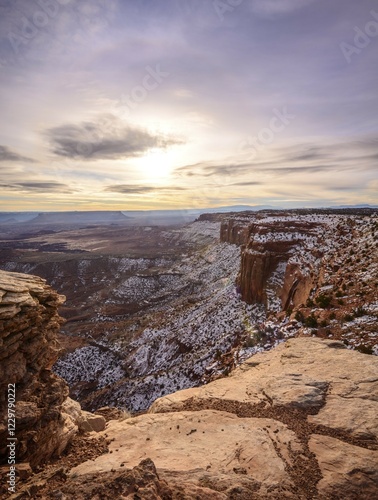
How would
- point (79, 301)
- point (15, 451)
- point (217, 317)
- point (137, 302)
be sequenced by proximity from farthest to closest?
point (79, 301) → point (137, 302) → point (217, 317) → point (15, 451)

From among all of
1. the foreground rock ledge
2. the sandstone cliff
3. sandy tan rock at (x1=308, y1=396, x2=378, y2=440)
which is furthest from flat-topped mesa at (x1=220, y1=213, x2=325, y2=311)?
sandy tan rock at (x1=308, y1=396, x2=378, y2=440)

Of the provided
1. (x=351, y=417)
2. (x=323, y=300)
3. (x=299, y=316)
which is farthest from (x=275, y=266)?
(x=351, y=417)

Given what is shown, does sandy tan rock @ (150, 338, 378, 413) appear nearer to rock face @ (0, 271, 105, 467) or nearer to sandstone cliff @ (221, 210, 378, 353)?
sandstone cliff @ (221, 210, 378, 353)

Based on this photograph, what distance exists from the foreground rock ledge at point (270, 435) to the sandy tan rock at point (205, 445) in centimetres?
3

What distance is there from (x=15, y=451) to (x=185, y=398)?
7.56 m

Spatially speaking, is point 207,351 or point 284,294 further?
point 284,294

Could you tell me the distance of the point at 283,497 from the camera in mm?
6922

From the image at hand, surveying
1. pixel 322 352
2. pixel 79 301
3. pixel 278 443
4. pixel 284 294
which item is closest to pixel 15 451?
pixel 278 443

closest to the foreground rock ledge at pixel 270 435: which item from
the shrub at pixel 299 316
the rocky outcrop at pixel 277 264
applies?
the shrub at pixel 299 316

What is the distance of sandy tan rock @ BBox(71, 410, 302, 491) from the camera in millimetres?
7977

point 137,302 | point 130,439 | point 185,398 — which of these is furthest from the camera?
point 137,302

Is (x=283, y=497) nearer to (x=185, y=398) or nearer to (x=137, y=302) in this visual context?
(x=185, y=398)

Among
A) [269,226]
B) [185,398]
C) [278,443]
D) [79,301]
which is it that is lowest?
[79,301]

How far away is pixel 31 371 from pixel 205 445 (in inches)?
271
